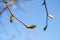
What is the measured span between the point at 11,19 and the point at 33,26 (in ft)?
0.39

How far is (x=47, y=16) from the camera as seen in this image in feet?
3.01

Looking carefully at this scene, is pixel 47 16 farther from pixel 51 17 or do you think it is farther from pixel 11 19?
pixel 11 19

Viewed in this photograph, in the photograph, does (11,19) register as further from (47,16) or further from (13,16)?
(47,16)

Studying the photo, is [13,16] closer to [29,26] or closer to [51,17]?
[29,26]

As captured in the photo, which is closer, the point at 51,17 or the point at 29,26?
the point at 29,26

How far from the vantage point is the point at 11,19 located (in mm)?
931

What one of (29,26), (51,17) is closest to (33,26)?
(29,26)

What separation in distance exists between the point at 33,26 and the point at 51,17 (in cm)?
13

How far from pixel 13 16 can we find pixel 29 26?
3.5 inches

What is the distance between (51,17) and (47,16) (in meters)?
0.06

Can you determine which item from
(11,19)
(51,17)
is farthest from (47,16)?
(11,19)

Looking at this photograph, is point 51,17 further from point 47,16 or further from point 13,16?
point 13,16

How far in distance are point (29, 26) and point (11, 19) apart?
109 millimetres

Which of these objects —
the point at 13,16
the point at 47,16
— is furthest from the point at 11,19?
the point at 47,16
